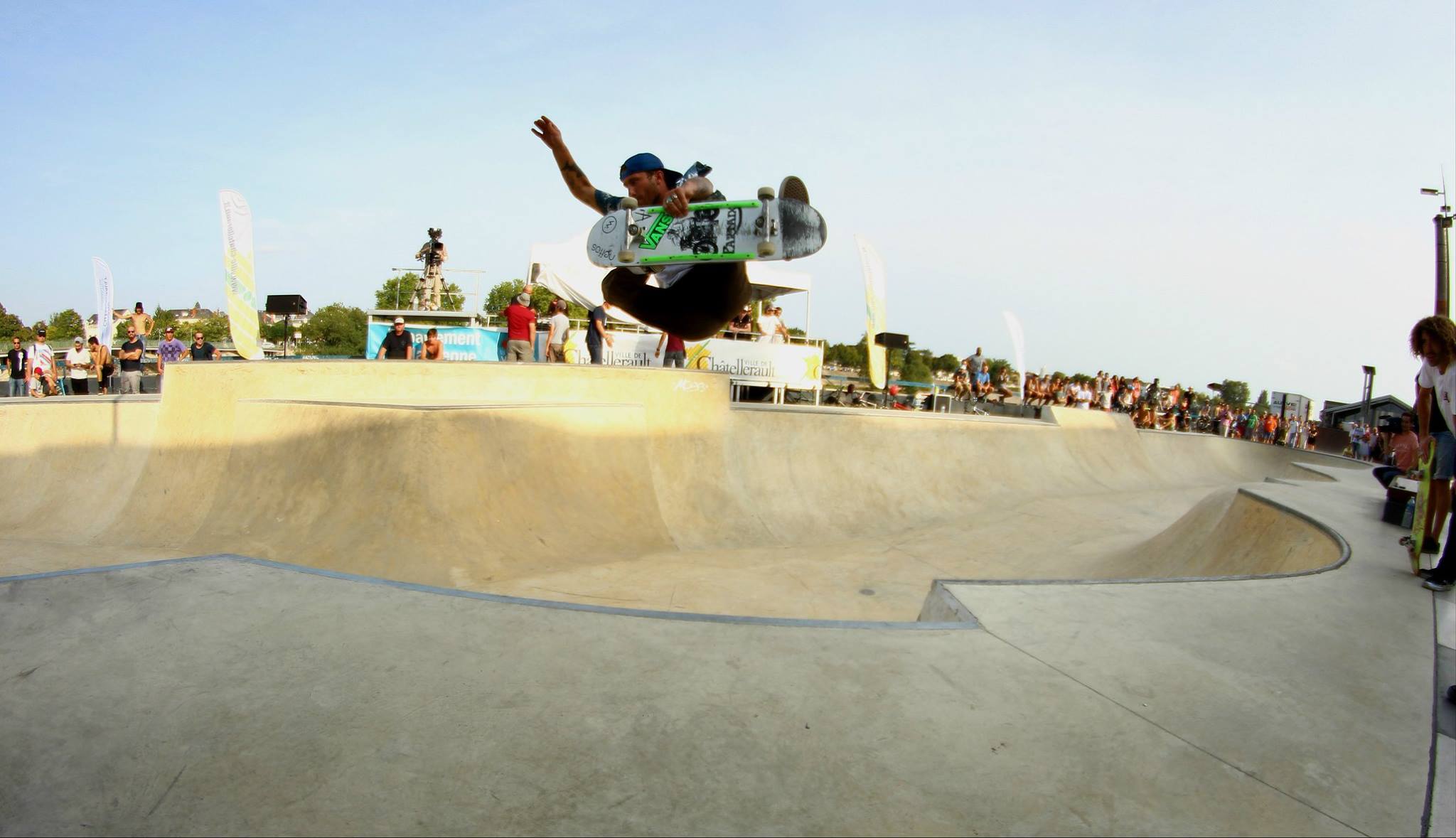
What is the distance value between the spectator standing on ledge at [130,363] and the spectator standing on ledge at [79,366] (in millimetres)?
1691

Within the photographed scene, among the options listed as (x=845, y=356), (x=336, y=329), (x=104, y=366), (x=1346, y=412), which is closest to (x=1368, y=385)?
(x=1346, y=412)

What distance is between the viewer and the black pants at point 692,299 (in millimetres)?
4051

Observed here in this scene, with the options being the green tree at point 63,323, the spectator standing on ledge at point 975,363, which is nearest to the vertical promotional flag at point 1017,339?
the spectator standing on ledge at point 975,363

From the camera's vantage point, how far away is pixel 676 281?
422 cm

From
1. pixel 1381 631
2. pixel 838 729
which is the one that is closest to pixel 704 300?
pixel 838 729

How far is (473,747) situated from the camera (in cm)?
184

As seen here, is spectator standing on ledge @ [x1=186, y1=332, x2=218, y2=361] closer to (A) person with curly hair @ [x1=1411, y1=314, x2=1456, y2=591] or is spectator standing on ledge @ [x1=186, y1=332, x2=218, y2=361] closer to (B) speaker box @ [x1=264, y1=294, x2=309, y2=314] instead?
(B) speaker box @ [x1=264, y1=294, x2=309, y2=314]

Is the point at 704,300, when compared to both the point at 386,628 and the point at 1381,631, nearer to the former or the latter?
the point at 386,628

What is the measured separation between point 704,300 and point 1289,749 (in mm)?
3017

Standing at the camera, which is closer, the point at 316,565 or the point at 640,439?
the point at 316,565

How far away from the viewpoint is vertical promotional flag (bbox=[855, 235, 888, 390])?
15.9m

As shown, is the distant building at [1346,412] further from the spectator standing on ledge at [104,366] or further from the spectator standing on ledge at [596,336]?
the spectator standing on ledge at [104,366]

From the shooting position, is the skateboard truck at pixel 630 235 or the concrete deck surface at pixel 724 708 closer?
the concrete deck surface at pixel 724 708

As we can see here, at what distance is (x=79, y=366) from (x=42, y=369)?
3.98ft
